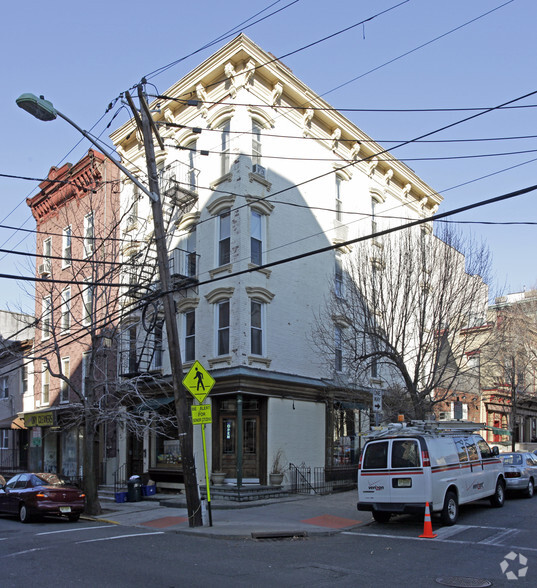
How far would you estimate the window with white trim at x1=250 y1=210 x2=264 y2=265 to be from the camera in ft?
69.2

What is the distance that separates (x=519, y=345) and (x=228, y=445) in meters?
19.1

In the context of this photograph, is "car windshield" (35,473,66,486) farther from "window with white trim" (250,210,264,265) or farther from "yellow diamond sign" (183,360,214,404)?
"window with white trim" (250,210,264,265)

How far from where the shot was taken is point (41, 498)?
1584 cm

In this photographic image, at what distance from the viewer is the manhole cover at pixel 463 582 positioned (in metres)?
7.88

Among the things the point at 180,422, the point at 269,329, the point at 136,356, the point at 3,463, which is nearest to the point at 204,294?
the point at 269,329

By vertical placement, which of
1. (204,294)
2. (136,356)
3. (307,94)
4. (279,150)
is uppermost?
(307,94)

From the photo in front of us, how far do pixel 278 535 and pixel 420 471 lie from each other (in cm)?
324

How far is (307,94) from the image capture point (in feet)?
77.2

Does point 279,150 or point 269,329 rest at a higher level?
point 279,150

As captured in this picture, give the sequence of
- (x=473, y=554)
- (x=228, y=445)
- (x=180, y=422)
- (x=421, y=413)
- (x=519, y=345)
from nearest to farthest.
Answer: (x=473, y=554), (x=180, y=422), (x=421, y=413), (x=228, y=445), (x=519, y=345)

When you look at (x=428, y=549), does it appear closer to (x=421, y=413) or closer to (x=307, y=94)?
(x=421, y=413)

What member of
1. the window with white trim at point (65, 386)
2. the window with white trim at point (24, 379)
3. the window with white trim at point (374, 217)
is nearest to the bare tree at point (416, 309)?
the window with white trim at point (374, 217)

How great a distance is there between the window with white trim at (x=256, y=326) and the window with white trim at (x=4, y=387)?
63.8 feet

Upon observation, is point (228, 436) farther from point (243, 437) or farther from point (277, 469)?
point (277, 469)
